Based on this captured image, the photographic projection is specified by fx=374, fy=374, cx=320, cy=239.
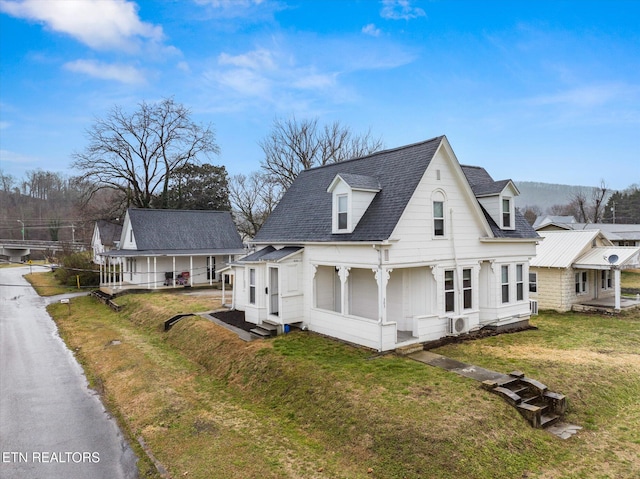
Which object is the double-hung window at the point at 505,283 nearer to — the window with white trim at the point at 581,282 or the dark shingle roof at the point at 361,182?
the dark shingle roof at the point at 361,182

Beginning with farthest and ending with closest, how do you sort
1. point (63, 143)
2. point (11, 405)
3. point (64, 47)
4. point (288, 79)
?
1. point (63, 143)
2. point (288, 79)
3. point (64, 47)
4. point (11, 405)

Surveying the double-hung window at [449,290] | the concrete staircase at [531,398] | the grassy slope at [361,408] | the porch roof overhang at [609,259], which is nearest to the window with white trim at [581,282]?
the porch roof overhang at [609,259]

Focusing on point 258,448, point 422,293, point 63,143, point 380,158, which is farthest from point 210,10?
point 63,143

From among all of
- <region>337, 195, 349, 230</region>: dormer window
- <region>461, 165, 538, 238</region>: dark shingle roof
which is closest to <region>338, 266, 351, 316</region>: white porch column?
<region>337, 195, 349, 230</region>: dormer window

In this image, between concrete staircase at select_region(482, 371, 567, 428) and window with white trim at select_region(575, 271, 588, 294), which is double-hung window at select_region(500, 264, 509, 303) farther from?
window with white trim at select_region(575, 271, 588, 294)

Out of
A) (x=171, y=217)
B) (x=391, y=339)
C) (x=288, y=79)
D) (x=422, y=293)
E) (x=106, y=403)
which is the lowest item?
(x=106, y=403)

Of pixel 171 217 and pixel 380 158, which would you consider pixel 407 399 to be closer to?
pixel 380 158
